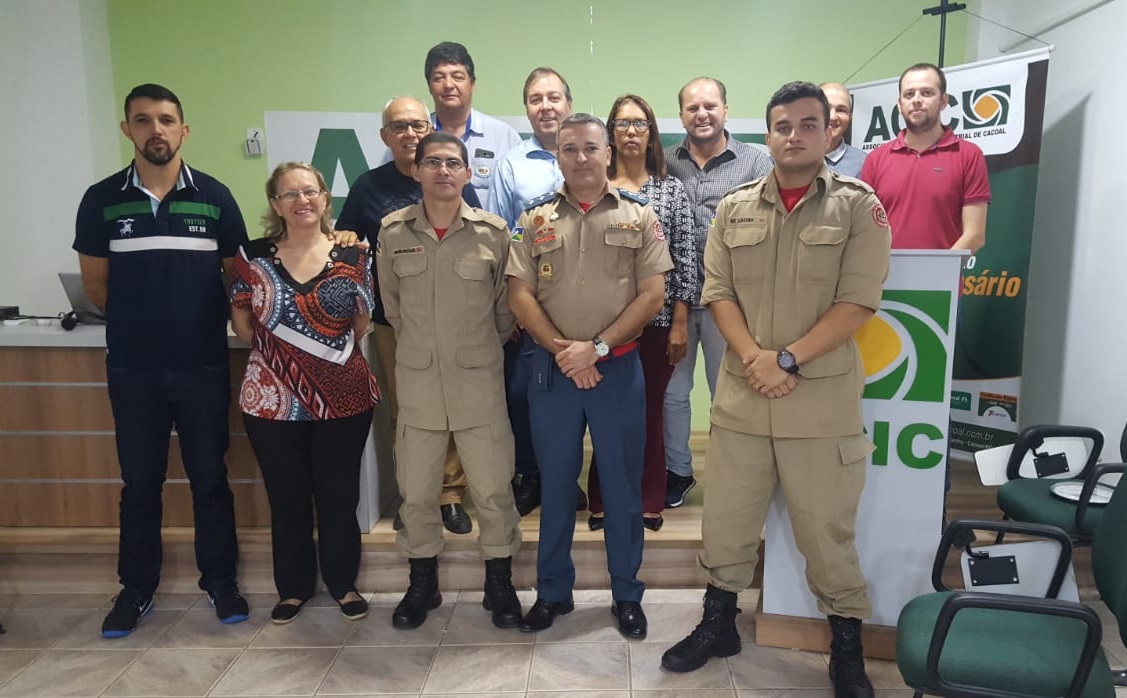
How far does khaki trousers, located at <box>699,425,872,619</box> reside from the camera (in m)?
2.21

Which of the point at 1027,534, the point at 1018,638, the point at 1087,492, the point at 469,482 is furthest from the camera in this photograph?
the point at 469,482

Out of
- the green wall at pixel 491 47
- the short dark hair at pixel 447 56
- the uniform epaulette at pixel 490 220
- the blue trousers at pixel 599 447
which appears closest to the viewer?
the blue trousers at pixel 599 447

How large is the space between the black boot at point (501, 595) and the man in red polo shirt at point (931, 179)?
213cm

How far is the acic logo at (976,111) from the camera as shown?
11.7ft

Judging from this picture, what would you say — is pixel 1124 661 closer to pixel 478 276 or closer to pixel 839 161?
pixel 839 161

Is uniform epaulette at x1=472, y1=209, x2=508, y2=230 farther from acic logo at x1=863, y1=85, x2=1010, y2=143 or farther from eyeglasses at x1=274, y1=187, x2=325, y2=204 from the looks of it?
acic logo at x1=863, y1=85, x2=1010, y2=143

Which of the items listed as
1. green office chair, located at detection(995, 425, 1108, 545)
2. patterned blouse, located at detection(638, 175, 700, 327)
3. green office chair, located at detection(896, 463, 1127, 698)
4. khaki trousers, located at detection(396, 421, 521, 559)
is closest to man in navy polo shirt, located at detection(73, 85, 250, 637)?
khaki trousers, located at detection(396, 421, 521, 559)

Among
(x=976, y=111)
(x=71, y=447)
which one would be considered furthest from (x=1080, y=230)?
(x=71, y=447)

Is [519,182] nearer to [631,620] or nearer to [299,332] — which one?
[299,332]

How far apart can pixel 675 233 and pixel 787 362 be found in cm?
87

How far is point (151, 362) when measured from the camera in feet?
8.50

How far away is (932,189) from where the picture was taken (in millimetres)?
3082

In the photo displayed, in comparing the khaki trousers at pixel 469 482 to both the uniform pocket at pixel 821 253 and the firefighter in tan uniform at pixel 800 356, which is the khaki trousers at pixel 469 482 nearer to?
the firefighter in tan uniform at pixel 800 356

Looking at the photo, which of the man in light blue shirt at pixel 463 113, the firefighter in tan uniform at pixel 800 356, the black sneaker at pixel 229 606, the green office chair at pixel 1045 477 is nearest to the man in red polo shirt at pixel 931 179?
the green office chair at pixel 1045 477
